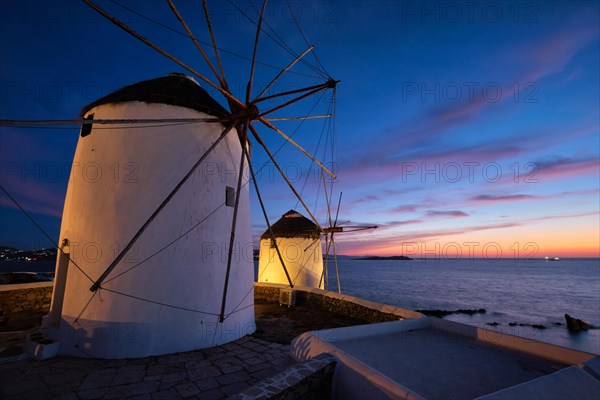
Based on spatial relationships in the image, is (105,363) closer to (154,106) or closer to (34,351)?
(34,351)

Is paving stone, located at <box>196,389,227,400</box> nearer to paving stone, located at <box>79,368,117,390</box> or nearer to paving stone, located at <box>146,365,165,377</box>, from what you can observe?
paving stone, located at <box>146,365,165,377</box>

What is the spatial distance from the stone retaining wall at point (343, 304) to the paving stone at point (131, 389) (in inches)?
231

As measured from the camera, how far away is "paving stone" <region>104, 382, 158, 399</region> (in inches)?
167

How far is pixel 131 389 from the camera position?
4434 millimetres

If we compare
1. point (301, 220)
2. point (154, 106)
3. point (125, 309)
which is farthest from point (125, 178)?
point (301, 220)

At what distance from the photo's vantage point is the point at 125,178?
627 centimetres

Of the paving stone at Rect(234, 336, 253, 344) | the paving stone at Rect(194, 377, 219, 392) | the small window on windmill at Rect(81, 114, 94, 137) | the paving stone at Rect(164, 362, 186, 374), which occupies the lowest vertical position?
the paving stone at Rect(234, 336, 253, 344)

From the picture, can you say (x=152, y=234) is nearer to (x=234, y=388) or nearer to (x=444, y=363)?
(x=234, y=388)

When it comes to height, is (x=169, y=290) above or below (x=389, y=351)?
above

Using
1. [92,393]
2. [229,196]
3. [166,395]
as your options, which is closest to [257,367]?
[166,395]

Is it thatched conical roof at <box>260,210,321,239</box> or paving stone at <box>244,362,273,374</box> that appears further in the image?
thatched conical roof at <box>260,210,321,239</box>

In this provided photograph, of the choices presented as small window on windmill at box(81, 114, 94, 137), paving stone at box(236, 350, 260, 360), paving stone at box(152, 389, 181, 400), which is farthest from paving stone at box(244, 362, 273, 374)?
small window on windmill at box(81, 114, 94, 137)

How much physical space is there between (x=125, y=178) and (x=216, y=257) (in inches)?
104

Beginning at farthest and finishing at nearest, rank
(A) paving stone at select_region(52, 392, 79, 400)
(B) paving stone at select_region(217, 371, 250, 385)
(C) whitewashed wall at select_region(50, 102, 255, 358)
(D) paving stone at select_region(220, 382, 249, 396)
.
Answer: (C) whitewashed wall at select_region(50, 102, 255, 358) → (B) paving stone at select_region(217, 371, 250, 385) → (D) paving stone at select_region(220, 382, 249, 396) → (A) paving stone at select_region(52, 392, 79, 400)
